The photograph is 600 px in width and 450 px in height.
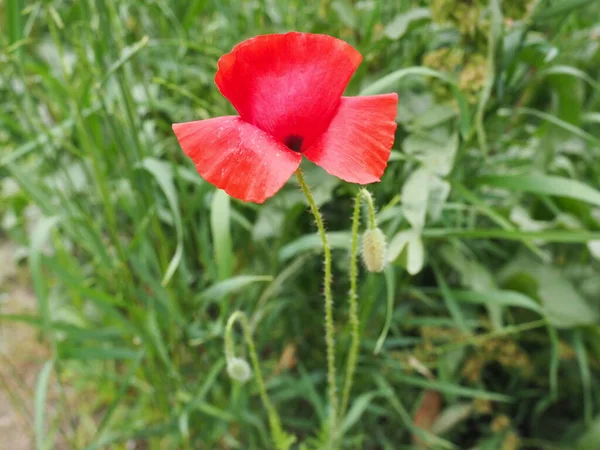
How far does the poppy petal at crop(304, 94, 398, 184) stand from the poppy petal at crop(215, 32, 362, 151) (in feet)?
0.07

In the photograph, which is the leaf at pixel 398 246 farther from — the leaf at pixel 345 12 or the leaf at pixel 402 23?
the leaf at pixel 345 12

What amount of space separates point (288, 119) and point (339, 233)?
1.38ft

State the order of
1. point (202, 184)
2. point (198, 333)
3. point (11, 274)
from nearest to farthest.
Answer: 1. point (202, 184)
2. point (198, 333)
3. point (11, 274)

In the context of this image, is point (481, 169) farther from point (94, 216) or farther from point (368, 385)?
point (94, 216)

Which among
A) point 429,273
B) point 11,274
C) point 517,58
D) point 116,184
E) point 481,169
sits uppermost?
point 517,58

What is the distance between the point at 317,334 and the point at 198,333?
27 cm

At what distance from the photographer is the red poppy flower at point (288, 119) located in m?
0.44

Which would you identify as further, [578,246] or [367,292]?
[578,246]

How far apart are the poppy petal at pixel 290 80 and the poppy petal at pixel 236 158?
31 millimetres

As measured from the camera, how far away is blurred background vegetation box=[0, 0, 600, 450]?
0.86 m

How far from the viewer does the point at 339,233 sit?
877 mm

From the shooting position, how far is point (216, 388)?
42.1 inches

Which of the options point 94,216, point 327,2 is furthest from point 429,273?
point 94,216

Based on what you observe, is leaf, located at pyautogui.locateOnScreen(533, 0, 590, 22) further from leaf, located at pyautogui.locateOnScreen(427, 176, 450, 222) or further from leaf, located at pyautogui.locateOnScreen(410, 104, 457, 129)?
leaf, located at pyautogui.locateOnScreen(427, 176, 450, 222)
